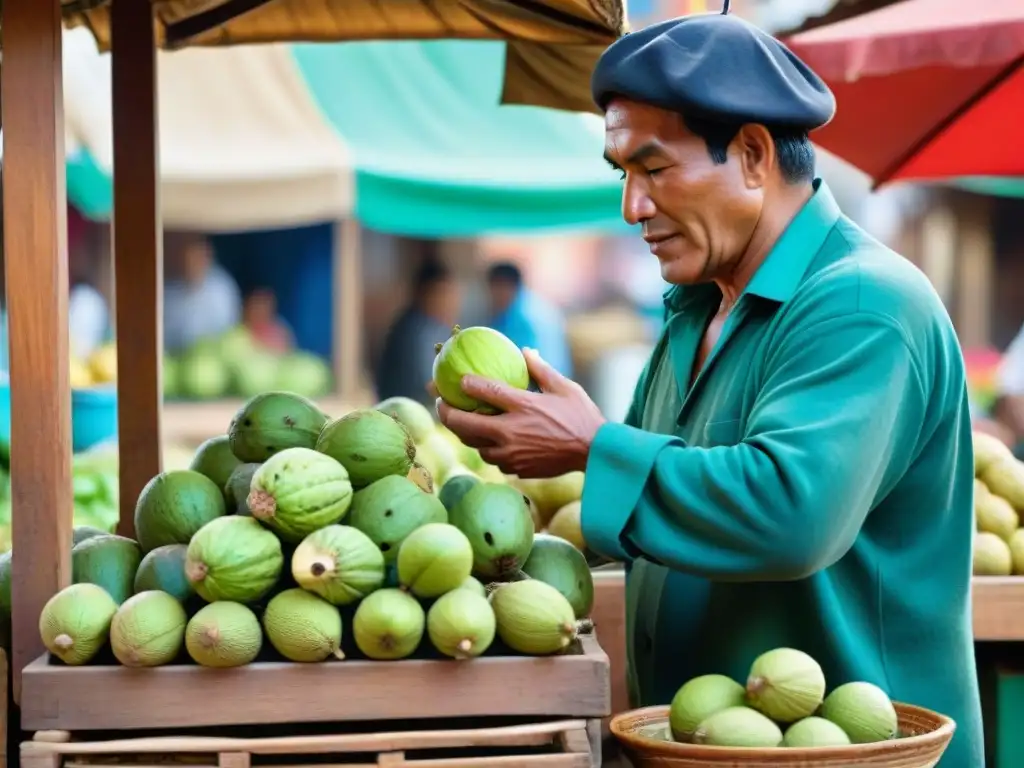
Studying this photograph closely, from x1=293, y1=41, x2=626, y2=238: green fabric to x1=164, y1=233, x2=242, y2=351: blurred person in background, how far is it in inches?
78.5

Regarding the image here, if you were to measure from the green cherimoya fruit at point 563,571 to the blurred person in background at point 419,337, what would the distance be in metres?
8.06

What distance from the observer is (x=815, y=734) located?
217cm

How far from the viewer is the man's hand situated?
2.42m

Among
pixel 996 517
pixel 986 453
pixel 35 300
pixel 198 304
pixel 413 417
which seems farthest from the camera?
pixel 198 304

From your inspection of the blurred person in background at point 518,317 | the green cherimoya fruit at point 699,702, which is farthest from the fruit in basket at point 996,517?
the blurred person in background at point 518,317

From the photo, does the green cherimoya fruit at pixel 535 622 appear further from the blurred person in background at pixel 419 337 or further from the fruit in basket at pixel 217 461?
the blurred person in background at pixel 419 337

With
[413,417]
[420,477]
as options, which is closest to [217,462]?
[420,477]

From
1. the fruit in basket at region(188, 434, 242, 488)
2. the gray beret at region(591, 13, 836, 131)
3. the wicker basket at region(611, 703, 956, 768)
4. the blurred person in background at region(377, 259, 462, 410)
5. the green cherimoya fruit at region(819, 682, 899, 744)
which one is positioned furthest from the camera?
the blurred person in background at region(377, 259, 462, 410)

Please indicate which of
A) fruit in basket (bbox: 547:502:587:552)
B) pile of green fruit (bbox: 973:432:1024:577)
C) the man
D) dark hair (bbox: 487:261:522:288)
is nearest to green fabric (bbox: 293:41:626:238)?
dark hair (bbox: 487:261:522:288)

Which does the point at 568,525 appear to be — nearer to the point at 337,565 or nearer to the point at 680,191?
the point at 680,191

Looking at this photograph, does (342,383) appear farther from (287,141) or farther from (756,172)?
(756,172)

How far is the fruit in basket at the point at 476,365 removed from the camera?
2.52m

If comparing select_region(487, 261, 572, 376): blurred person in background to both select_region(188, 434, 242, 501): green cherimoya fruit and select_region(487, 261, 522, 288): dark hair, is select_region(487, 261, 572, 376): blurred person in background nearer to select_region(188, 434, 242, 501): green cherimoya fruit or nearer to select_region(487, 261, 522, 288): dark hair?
select_region(487, 261, 522, 288): dark hair

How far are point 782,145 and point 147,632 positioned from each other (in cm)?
145
